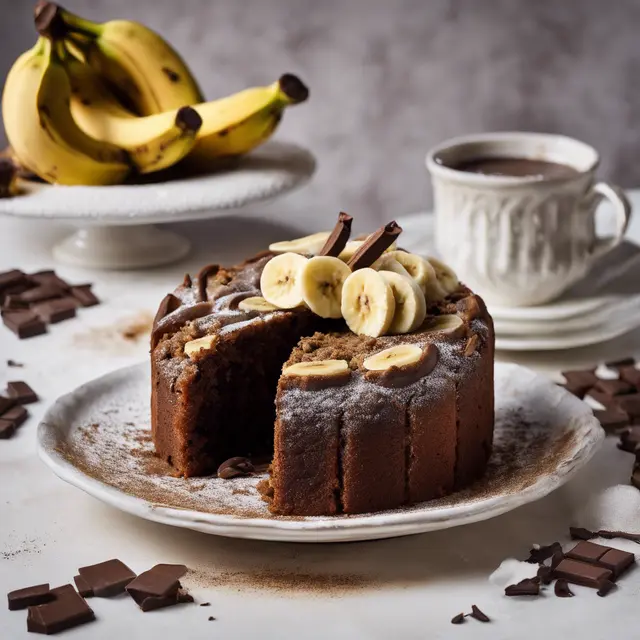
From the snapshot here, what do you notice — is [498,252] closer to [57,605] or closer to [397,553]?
[397,553]

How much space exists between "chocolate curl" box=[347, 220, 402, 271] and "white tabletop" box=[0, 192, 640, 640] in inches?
16.1

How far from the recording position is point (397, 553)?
1.51m

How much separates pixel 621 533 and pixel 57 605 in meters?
0.72

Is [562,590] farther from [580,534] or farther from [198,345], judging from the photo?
[198,345]

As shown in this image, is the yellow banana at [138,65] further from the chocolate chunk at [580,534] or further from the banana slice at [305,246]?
the chocolate chunk at [580,534]

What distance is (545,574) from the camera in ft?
4.73

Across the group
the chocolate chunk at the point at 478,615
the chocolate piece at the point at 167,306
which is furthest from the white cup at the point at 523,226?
the chocolate chunk at the point at 478,615

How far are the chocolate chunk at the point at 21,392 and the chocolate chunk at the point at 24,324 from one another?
28 centimetres

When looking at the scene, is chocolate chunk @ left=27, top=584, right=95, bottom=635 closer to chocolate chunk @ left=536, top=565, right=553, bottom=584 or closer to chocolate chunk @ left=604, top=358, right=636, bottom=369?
chocolate chunk @ left=536, top=565, right=553, bottom=584

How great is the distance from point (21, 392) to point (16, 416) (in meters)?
0.10

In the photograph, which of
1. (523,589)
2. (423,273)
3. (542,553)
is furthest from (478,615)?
(423,273)

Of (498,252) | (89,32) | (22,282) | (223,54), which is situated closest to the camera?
(498,252)

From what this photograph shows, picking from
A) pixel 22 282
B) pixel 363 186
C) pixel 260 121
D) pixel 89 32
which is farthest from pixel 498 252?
pixel 363 186

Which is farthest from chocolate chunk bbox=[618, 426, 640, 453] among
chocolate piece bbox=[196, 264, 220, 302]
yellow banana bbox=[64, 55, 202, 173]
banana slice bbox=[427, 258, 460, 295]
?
yellow banana bbox=[64, 55, 202, 173]
